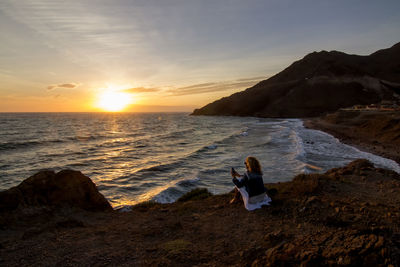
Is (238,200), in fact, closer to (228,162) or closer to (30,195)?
(30,195)

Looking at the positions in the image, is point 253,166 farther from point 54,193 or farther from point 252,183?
point 54,193

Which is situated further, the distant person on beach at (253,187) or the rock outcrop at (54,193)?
the rock outcrop at (54,193)

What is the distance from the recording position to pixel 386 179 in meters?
9.57

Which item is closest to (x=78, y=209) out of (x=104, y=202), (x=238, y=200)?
(x=104, y=202)

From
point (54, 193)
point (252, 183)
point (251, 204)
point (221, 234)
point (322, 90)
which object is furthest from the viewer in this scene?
point (322, 90)

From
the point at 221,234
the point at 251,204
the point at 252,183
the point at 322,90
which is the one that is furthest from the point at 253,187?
the point at 322,90

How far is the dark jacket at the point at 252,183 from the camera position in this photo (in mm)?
6566

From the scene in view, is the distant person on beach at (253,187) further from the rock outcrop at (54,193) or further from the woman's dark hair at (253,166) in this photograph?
the rock outcrop at (54,193)

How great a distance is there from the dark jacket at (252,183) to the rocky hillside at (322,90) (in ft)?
386

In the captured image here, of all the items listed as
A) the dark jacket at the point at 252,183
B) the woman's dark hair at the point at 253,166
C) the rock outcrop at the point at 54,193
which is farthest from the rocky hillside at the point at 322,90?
the rock outcrop at the point at 54,193

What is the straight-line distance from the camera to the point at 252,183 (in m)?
6.60

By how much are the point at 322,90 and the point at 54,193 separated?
465 ft

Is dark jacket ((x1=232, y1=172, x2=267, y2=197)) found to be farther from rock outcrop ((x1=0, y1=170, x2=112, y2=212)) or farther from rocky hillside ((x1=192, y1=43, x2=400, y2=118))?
rocky hillside ((x1=192, y1=43, x2=400, y2=118))

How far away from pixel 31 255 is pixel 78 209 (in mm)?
2871
